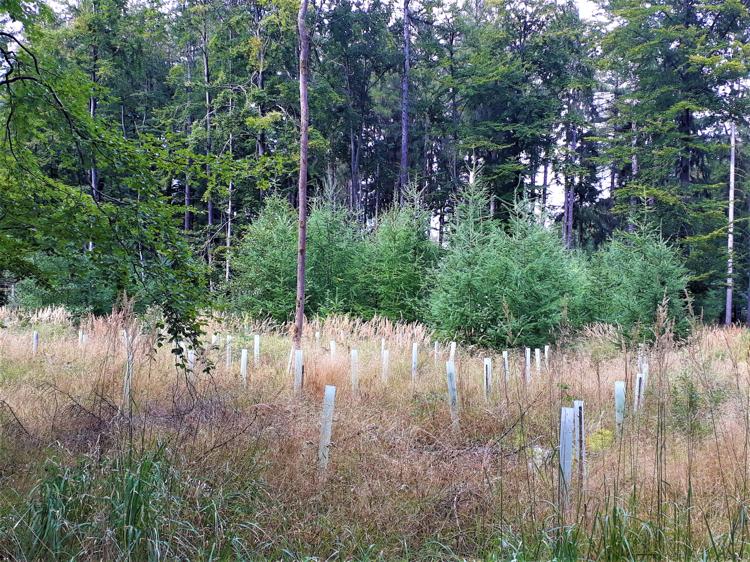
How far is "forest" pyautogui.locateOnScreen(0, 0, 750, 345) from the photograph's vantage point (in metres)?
4.27

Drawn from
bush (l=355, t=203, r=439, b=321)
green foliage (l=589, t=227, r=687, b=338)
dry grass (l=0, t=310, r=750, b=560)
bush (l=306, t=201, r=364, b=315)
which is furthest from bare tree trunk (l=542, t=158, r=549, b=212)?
dry grass (l=0, t=310, r=750, b=560)

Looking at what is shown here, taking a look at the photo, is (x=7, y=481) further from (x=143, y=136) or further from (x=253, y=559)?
(x=143, y=136)

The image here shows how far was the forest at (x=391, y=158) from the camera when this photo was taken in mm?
4266

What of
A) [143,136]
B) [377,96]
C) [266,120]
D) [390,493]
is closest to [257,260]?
[266,120]

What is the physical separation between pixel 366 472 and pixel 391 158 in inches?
1059

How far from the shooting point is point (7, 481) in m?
3.59

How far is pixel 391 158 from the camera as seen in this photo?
29.6 metres

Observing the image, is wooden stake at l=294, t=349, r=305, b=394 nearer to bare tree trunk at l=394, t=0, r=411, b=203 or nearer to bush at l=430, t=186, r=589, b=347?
bush at l=430, t=186, r=589, b=347

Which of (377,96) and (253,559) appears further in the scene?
(377,96)

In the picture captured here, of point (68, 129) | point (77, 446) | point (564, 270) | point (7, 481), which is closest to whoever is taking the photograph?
point (7, 481)

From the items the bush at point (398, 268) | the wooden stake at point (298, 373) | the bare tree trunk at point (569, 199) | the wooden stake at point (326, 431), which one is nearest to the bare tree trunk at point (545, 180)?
the bare tree trunk at point (569, 199)

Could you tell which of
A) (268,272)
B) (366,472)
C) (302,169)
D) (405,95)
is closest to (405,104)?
(405,95)

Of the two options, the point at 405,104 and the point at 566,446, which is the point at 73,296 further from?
the point at 405,104

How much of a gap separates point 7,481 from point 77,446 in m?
0.68
